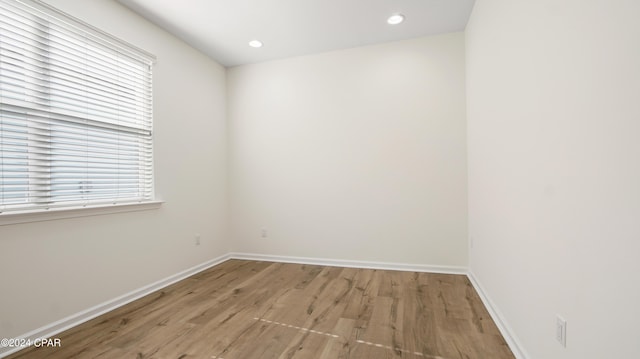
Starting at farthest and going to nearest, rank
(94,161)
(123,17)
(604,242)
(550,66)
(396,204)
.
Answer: (396,204)
(123,17)
(94,161)
(550,66)
(604,242)

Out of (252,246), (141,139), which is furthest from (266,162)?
(141,139)

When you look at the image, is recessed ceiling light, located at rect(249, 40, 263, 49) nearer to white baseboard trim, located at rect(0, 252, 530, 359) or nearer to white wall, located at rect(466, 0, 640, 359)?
white wall, located at rect(466, 0, 640, 359)

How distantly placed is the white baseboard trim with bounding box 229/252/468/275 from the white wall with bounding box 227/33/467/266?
0.19ft

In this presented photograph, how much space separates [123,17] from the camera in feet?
7.80

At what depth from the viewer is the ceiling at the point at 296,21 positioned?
7.87ft

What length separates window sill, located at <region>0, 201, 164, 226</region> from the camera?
65.9 inches

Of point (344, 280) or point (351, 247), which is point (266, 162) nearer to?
point (351, 247)

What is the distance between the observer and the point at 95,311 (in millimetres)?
2100

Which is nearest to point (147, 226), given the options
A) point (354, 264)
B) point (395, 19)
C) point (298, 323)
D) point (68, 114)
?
point (68, 114)

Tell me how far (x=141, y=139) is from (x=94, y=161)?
0.47 meters

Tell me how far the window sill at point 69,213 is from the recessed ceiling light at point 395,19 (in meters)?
2.94

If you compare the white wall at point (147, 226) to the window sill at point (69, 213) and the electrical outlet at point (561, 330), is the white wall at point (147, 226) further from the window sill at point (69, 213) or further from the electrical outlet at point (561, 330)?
the electrical outlet at point (561, 330)

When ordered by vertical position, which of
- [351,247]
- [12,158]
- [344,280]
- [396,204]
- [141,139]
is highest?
[141,139]

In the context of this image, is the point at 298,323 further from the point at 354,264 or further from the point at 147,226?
the point at 147,226
